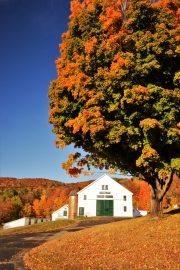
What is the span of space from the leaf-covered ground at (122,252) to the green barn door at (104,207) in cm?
3439

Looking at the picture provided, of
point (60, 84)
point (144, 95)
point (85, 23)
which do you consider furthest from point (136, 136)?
point (85, 23)

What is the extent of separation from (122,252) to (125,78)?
730 cm

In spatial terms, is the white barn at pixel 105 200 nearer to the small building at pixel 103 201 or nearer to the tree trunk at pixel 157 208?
the small building at pixel 103 201

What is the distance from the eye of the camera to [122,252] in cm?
1057

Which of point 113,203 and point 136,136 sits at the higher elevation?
point 136,136

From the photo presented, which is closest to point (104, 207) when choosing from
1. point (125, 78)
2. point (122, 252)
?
point (122, 252)

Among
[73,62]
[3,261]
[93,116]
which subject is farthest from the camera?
[73,62]

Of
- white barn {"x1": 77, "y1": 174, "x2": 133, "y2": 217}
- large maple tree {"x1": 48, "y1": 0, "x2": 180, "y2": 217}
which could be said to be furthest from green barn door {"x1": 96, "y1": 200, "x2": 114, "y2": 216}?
large maple tree {"x1": 48, "y1": 0, "x2": 180, "y2": 217}

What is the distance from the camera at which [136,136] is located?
12.9 metres

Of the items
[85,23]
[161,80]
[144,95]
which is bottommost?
[144,95]

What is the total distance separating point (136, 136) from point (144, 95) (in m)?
2.15

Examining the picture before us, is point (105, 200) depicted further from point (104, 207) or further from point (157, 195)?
point (157, 195)

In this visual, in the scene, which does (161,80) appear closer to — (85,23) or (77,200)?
(85,23)

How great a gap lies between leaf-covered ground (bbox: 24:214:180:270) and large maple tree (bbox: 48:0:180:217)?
327 cm
